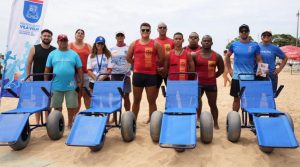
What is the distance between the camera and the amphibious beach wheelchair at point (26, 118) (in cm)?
470

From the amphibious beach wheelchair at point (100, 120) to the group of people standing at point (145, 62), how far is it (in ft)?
1.38

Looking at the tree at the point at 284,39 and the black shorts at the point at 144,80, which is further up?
the tree at the point at 284,39

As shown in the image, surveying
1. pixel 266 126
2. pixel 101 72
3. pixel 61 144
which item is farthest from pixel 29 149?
pixel 266 126

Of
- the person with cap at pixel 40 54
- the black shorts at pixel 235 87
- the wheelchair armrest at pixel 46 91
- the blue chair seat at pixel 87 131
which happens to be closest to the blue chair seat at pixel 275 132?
the black shorts at pixel 235 87

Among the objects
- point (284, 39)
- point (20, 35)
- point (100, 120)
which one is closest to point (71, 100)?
point (100, 120)

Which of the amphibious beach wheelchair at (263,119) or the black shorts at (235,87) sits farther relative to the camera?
the black shorts at (235,87)

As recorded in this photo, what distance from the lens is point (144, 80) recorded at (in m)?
5.85

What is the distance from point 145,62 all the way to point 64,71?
1545 mm

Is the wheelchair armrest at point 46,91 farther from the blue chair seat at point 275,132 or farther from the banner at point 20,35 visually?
the blue chair seat at point 275,132

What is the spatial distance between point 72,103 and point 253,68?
3574mm

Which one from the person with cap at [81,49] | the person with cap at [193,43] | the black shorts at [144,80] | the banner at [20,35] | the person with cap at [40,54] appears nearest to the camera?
the black shorts at [144,80]

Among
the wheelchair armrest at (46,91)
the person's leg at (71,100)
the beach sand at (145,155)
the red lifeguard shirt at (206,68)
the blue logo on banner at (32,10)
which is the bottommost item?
the beach sand at (145,155)

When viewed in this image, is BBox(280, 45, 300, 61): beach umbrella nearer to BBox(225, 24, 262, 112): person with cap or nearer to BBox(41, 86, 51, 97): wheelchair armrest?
BBox(225, 24, 262, 112): person with cap

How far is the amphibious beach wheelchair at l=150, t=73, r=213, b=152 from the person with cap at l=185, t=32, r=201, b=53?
45.8 inches
